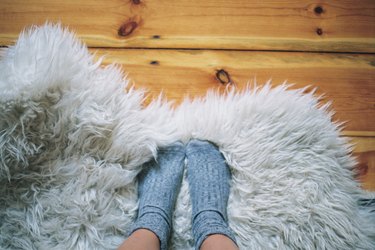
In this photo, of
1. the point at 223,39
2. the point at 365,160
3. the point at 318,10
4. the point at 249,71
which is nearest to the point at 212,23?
the point at 223,39

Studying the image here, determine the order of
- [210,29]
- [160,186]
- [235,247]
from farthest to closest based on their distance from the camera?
[210,29] → [160,186] → [235,247]

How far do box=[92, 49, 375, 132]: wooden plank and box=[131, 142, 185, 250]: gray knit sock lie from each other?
Answer: 0.17 metres

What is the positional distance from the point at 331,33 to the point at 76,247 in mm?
832

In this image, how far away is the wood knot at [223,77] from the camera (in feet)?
2.99

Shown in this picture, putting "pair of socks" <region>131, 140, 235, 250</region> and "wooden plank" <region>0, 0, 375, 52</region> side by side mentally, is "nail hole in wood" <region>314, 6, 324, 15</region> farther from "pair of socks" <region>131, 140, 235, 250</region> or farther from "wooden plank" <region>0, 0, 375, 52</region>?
"pair of socks" <region>131, 140, 235, 250</region>

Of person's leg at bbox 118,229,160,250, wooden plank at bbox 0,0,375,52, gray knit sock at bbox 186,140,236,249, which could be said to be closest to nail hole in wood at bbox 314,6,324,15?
wooden plank at bbox 0,0,375,52

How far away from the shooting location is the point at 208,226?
2.38ft

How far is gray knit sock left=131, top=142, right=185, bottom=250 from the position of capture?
74 cm

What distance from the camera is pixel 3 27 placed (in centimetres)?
92

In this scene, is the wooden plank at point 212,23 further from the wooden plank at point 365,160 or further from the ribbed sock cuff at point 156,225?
the ribbed sock cuff at point 156,225

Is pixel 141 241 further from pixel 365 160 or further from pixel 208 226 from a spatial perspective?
pixel 365 160

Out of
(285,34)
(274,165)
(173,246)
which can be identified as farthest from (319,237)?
A: (285,34)

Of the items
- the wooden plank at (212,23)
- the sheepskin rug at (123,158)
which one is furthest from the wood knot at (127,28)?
the sheepskin rug at (123,158)

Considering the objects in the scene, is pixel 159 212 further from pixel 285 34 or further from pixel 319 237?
pixel 285 34
